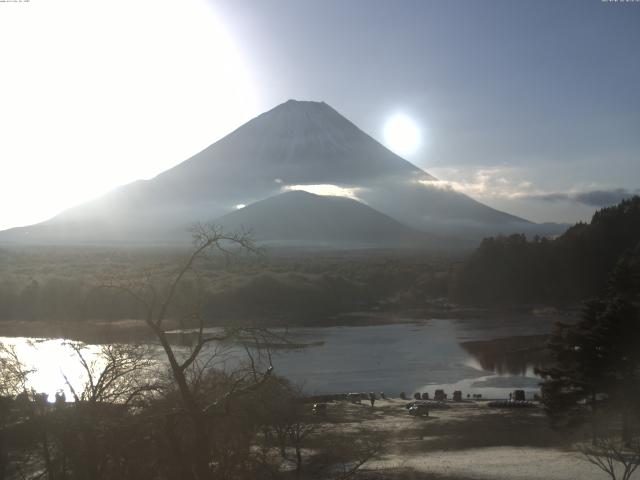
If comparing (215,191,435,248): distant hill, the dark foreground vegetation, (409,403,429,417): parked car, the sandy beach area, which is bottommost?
the sandy beach area

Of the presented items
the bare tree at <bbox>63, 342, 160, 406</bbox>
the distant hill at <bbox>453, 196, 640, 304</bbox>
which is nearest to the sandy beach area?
the bare tree at <bbox>63, 342, 160, 406</bbox>

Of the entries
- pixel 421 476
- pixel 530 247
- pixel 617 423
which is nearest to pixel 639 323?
pixel 617 423

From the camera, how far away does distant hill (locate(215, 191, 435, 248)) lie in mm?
101125

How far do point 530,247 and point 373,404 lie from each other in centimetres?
3626

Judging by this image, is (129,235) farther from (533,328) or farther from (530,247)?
(533,328)

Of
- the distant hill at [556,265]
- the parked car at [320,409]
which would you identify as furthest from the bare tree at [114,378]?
the distant hill at [556,265]

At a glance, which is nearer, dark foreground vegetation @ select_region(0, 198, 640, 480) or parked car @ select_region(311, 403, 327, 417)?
dark foreground vegetation @ select_region(0, 198, 640, 480)

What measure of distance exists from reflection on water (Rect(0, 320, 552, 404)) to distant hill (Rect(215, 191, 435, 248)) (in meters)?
67.2

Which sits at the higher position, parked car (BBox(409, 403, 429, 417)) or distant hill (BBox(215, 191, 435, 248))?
distant hill (BBox(215, 191, 435, 248))

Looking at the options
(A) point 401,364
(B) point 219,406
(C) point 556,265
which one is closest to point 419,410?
(A) point 401,364

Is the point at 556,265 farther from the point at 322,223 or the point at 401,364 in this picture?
the point at 322,223

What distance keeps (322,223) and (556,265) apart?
66.2 meters

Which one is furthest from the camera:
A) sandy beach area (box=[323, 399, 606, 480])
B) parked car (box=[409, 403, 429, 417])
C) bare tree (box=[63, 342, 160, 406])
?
parked car (box=[409, 403, 429, 417])

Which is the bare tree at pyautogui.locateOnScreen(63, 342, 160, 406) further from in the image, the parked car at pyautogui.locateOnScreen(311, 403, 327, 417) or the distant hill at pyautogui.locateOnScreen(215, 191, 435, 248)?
the distant hill at pyautogui.locateOnScreen(215, 191, 435, 248)
